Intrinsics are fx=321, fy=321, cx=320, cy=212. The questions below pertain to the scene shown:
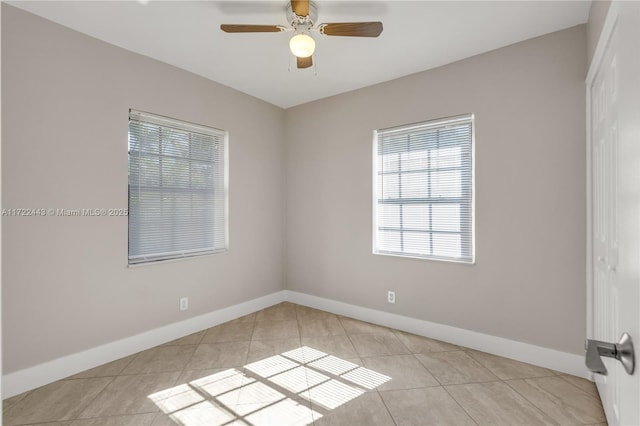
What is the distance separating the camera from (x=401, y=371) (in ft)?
8.84

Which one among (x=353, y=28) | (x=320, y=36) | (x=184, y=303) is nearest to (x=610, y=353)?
(x=353, y=28)

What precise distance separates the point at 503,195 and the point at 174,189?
3.28 metres

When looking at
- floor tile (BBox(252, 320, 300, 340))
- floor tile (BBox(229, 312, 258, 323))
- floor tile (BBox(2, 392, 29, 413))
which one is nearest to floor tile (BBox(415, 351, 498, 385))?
floor tile (BBox(252, 320, 300, 340))

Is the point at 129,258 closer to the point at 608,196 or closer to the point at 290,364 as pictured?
the point at 290,364

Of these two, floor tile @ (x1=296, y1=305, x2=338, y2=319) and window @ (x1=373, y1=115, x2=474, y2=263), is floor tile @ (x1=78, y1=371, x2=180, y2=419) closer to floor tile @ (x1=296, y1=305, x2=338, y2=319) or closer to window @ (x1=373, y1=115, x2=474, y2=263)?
floor tile @ (x1=296, y1=305, x2=338, y2=319)

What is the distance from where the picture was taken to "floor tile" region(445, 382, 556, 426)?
2.07 metres

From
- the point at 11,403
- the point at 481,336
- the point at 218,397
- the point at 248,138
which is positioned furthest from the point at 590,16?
the point at 11,403

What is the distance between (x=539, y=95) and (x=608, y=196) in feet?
3.85

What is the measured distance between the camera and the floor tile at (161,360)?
2.72 meters

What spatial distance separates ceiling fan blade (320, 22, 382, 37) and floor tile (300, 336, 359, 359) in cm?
272

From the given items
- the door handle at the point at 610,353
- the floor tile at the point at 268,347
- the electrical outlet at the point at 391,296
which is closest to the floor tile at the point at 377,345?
the electrical outlet at the point at 391,296

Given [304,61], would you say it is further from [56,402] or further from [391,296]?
[56,402]

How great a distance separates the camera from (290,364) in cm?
283

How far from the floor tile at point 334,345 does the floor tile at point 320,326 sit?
11 cm
